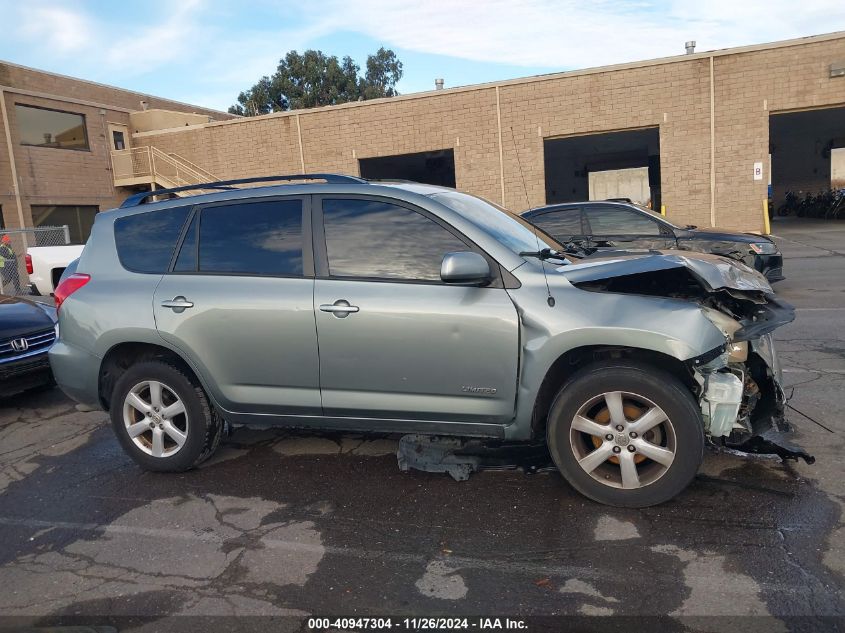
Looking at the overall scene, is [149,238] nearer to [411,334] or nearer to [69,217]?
[411,334]

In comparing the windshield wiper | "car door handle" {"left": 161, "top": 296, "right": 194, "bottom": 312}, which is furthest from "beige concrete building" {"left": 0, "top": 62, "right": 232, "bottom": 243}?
the windshield wiper

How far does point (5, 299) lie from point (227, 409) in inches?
177

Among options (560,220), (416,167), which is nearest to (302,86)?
(416,167)

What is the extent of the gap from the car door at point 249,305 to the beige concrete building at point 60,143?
2273 cm

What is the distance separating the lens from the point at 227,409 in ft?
14.1

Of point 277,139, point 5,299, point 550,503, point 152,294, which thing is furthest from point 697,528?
point 277,139

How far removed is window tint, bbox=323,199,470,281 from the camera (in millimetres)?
3834

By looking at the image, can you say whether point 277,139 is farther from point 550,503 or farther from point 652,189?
point 550,503

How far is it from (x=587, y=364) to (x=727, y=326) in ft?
2.54

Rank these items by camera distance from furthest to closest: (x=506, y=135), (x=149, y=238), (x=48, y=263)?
(x=506, y=135) < (x=48, y=263) < (x=149, y=238)

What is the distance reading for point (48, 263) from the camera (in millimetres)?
13539

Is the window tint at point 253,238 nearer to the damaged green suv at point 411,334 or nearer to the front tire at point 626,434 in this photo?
the damaged green suv at point 411,334

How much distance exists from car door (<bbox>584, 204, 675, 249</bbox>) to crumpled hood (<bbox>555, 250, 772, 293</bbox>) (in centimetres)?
635

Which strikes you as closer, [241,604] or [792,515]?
[241,604]
